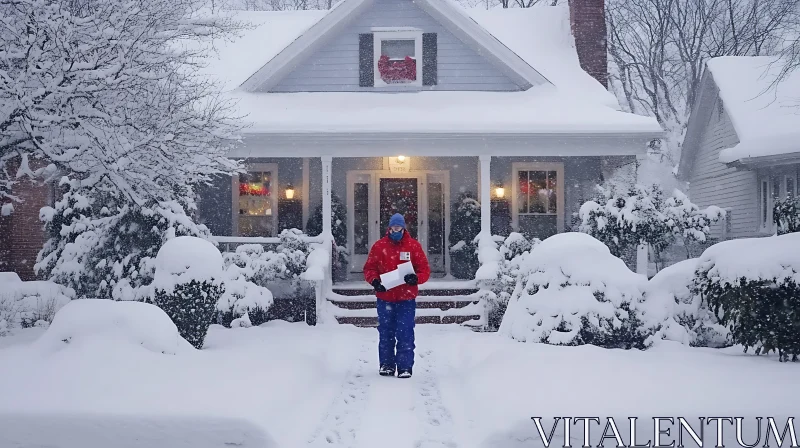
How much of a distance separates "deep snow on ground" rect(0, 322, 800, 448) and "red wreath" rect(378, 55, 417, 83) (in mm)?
7787

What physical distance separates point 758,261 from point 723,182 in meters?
12.7

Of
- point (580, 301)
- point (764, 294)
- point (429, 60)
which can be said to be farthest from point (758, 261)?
point (429, 60)

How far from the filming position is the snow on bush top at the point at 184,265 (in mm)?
→ 8883

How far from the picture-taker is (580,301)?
8.43m

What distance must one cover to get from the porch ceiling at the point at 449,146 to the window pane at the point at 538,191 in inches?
101

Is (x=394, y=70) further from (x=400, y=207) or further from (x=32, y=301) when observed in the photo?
(x=32, y=301)

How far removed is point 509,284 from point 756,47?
21.3 m

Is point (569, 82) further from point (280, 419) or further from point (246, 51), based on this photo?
point (280, 419)

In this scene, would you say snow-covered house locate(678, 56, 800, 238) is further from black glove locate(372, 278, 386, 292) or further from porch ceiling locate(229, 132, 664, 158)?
black glove locate(372, 278, 386, 292)

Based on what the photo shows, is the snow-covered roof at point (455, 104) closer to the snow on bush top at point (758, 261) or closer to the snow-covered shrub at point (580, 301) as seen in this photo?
the snow-covered shrub at point (580, 301)

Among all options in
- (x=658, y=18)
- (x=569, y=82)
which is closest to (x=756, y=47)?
(x=658, y=18)

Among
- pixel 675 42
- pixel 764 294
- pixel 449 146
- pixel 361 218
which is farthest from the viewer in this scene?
pixel 675 42

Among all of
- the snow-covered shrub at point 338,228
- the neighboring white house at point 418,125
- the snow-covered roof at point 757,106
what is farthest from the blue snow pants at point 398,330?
the snow-covered roof at point 757,106

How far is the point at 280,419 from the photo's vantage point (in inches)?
226
